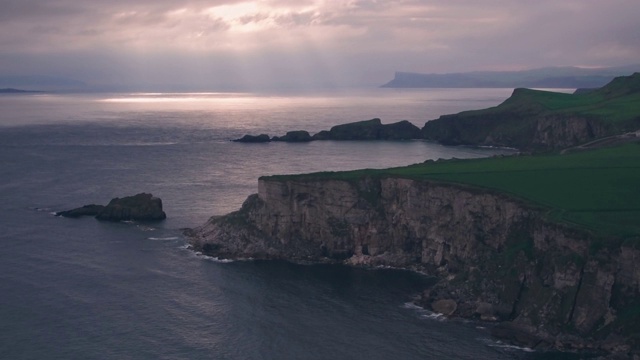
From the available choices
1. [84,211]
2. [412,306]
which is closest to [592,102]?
[84,211]

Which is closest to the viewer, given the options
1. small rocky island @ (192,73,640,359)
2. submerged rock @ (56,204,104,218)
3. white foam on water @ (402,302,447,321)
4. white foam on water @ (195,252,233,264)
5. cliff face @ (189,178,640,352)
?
cliff face @ (189,178,640,352)

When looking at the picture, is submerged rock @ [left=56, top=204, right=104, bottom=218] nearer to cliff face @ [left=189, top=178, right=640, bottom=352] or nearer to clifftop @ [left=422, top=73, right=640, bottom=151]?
cliff face @ [left=189, top=178, right=640, bottom=352]

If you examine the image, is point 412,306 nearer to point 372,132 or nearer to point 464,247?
point 464,247

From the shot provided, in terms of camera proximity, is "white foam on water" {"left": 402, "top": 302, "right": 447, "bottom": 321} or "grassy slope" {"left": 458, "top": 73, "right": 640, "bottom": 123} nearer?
"white foam on water" {"left": 402, "top": 302, "right": 447, "bottom": 321}

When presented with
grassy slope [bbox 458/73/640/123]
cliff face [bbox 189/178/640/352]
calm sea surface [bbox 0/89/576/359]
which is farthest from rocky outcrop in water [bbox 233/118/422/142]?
cliff face [bbox 189/178/640/352]

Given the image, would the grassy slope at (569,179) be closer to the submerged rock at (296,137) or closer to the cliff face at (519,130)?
the cliff face at (519,130)

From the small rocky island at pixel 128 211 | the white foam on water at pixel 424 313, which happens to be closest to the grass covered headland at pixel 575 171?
the white foam on water at pixel 424 313

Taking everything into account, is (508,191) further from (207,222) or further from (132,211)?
(132,211)
